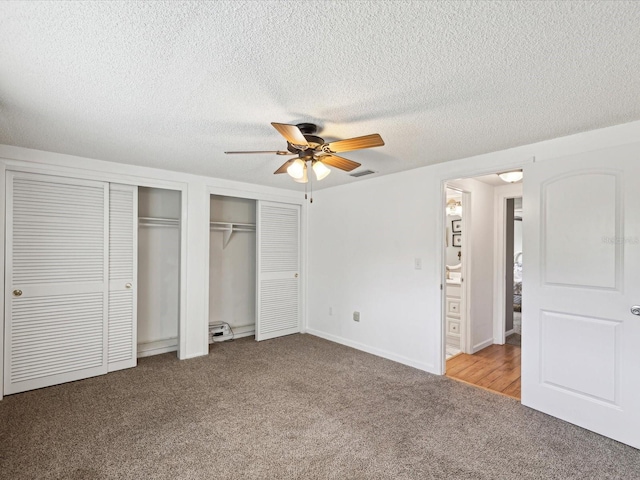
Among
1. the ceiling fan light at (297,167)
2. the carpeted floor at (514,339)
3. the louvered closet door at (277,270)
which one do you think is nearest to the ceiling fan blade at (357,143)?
the ceiling fan light at (297,167)

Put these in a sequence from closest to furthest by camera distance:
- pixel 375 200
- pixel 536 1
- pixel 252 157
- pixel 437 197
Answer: pixel 536 1, pixel 252 157, pixel 437 197, pixel 375 200

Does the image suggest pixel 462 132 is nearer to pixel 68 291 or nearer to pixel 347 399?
pixel 347 399

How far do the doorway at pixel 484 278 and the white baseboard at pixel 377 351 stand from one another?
29cm

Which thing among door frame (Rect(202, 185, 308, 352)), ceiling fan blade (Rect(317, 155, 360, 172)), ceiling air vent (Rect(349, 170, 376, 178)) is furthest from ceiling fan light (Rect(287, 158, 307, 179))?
door frame (Rect(202, 185, 308, 352))

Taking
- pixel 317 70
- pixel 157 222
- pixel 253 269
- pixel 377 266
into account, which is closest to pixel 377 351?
pixel 377 266

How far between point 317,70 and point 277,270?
352 cm

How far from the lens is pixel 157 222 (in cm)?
412

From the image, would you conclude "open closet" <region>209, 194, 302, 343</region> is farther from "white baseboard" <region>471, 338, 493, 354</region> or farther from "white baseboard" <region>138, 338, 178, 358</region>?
"white baseboard" <region>471, 338, 493, 354</region>

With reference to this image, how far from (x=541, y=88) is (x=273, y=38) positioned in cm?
148

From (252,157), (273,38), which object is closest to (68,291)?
(252,157)

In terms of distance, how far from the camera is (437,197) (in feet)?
11.5

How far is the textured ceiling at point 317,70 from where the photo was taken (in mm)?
1272

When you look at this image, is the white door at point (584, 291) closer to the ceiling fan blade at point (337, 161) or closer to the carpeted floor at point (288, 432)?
the carpeted floor at point (288, 432)

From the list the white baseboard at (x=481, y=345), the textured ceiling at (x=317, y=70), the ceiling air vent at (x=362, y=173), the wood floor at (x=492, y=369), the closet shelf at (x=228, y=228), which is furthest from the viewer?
the closet shelf at (x=228, y=228)
